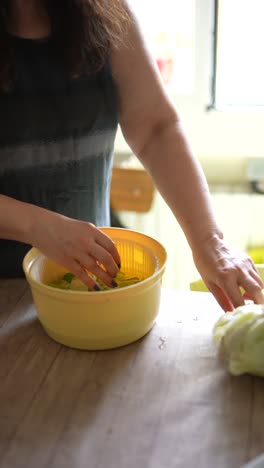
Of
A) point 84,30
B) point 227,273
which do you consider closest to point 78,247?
point 227,273

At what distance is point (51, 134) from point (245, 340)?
470mm

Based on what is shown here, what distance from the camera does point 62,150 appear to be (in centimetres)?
94

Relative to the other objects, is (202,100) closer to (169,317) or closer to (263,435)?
(169,317)

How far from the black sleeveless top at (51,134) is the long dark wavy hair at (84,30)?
0.06ft

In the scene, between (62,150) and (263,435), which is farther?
(62,150)

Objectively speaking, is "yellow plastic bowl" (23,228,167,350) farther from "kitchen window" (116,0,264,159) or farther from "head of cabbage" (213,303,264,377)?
"kitchen window" (116,0,264,159)

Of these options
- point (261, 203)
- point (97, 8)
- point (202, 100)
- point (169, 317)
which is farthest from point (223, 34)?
point (169, 317)

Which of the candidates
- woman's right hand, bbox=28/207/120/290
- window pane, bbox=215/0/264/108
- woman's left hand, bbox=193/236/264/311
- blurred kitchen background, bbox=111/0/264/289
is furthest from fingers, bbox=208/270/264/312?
window pane, bbox=215/0/264/108

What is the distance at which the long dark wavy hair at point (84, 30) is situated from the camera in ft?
2.95

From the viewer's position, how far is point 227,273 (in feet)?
2.59

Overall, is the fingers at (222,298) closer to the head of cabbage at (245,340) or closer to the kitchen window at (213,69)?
the head of cabbage at (245,340)

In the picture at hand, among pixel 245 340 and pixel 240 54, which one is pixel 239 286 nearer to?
pixel 245 340

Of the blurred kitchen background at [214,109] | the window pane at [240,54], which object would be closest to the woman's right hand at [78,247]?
the blurred kitchen background at [214,109]

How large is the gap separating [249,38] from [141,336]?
52.6 inches
